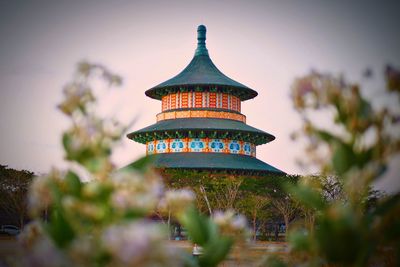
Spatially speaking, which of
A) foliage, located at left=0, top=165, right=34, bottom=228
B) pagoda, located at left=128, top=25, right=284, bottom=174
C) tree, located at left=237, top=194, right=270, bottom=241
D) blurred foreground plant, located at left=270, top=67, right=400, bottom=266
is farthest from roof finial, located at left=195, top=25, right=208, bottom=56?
blurred foreground plant, located at left=270, top=67, right=400, bottom=266

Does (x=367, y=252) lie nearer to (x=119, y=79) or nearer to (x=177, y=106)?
(x=119, y=79)

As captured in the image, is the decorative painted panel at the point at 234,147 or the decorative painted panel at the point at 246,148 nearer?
the decorative painted panel at the point at 234,147

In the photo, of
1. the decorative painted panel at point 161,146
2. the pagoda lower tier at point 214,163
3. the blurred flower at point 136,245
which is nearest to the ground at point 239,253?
the blurred flower at point 136,245

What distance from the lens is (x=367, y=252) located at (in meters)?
2.81

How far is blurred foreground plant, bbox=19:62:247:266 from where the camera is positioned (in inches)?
84.3

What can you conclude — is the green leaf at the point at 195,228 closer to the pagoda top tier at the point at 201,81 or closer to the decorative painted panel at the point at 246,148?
the decorative painted panel at the point at 246,148

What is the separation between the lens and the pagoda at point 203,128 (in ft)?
167

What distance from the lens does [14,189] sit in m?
44.9

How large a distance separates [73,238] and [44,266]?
0.89ft

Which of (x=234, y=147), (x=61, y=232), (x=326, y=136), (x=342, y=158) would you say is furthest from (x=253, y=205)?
(x=61, y=232)

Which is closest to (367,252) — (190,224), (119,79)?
(190,224)

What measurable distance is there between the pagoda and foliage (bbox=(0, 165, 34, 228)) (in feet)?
35.7

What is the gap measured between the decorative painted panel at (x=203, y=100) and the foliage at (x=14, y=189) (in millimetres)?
15787

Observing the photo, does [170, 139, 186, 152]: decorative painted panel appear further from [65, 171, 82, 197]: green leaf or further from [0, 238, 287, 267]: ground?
[65, 171, 82, 197]: green leaf
